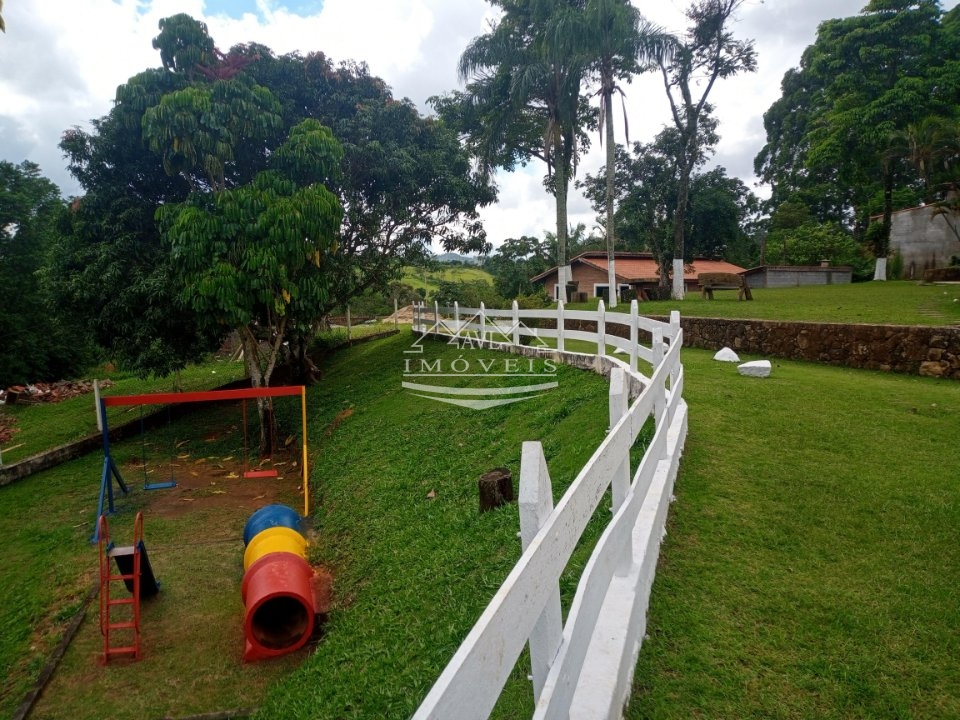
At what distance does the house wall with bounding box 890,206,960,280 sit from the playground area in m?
27.3

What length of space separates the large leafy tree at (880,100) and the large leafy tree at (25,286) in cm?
3634

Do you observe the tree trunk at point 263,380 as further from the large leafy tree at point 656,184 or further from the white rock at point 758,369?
the large leafy tree at point 656,184

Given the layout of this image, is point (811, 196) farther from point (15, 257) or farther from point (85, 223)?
point (15, 257)

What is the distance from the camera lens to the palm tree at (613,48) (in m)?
18.1

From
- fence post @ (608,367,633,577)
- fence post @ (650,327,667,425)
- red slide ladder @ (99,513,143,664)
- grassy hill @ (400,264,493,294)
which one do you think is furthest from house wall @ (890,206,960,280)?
red slide ladder @ (99,513,143,664)

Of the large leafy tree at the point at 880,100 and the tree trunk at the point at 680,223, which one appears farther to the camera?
the large leafy tree at the point at 880,100

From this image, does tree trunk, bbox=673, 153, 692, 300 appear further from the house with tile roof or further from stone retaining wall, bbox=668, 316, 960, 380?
stone retaining wall, bbox=668, 316, 960, 380

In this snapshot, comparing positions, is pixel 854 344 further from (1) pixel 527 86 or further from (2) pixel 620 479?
(1) pixel 527 86

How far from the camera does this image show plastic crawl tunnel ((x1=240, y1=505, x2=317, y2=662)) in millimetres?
5816

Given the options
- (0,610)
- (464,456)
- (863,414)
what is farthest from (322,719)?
(863,414)

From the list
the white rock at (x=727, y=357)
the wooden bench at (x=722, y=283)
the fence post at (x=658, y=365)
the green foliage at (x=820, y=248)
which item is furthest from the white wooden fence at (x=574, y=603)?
the green foliage at (x=820, y=248)

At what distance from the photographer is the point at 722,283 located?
21891 millimetres

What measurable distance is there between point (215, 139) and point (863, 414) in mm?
13129

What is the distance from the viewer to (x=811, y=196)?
3350 cm
